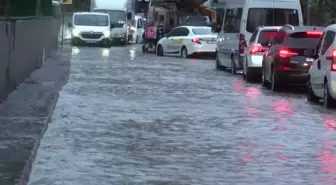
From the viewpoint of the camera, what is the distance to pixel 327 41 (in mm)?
18781

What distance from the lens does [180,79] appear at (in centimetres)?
2608

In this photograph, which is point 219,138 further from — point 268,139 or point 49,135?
point 49,135

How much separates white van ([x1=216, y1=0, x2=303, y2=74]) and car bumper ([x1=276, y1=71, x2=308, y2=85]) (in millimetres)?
6362

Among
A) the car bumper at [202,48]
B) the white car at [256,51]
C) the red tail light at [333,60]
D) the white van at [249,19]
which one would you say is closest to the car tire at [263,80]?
the white car at [256,51]

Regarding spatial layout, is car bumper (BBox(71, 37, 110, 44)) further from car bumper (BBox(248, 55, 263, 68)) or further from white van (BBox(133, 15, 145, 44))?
car bumper (BBox(248, 55, 263, 68))

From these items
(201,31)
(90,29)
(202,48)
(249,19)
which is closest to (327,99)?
(249,19)

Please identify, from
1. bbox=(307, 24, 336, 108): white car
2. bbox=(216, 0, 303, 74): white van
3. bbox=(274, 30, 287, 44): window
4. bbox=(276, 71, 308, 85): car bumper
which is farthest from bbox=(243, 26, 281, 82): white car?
bbox=(307, 24, 336, 108): white car

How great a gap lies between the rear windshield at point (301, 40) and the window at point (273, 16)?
7.43 m

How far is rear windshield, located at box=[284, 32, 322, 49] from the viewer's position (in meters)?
21.8

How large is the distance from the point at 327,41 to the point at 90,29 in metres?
33.8

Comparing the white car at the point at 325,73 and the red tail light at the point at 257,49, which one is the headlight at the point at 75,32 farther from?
the white car at the point at 325,73

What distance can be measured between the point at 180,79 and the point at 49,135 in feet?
42.2

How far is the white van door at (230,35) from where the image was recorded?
98.1ft

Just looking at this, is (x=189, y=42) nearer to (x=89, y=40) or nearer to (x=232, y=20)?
(x=232, y=20)
